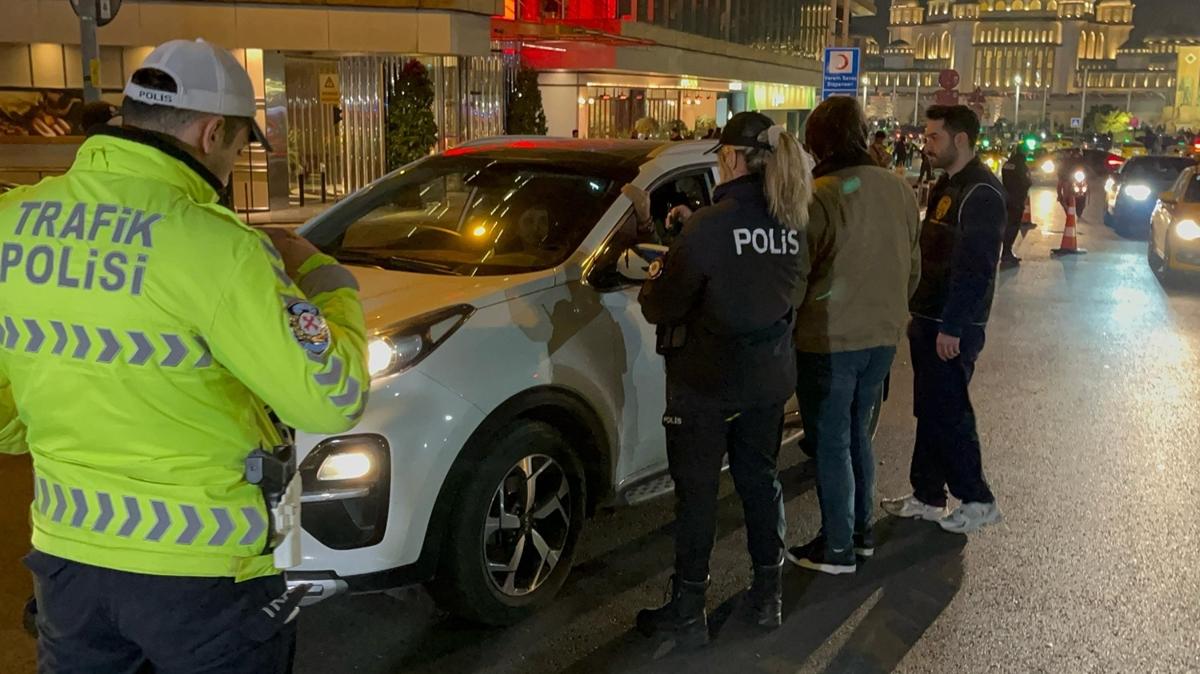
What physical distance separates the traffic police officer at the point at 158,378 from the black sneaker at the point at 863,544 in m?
3.40

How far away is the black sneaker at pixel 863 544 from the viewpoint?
4980 mm

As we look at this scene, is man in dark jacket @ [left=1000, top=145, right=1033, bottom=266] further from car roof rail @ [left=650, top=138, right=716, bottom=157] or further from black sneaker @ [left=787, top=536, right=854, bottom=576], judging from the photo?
black sneaker @ [left=787, top=536, right=854, bottom=576]

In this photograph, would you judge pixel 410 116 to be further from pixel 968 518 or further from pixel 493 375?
pixel 493 375

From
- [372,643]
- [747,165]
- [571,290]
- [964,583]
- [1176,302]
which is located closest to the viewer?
[747,165]

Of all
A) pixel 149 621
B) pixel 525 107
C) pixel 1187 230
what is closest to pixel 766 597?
pixel 149 621

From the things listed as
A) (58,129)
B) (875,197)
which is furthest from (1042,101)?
(875,197)

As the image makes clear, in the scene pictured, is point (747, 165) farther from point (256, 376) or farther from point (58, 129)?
point (58, 129)

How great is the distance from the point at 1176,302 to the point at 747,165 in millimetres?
10756

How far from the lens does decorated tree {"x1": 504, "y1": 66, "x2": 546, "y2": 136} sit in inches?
941

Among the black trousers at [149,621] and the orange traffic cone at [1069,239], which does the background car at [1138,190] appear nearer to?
the orange traffic cone at [1069,239]

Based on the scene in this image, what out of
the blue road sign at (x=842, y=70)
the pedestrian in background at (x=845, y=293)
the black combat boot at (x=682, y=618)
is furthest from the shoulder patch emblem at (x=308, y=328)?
the blue road sign at (x=842, y=70)

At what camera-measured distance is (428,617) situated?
14.3 feet

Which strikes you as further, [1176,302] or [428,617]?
[1176,302]

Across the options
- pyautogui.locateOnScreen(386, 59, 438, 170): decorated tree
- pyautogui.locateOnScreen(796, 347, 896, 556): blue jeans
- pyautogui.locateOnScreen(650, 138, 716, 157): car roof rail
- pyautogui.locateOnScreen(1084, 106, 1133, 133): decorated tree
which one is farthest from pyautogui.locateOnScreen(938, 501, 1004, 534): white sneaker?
pyautogui.locateOnScreen(1084, 106, 1133, 133): decorated tree
